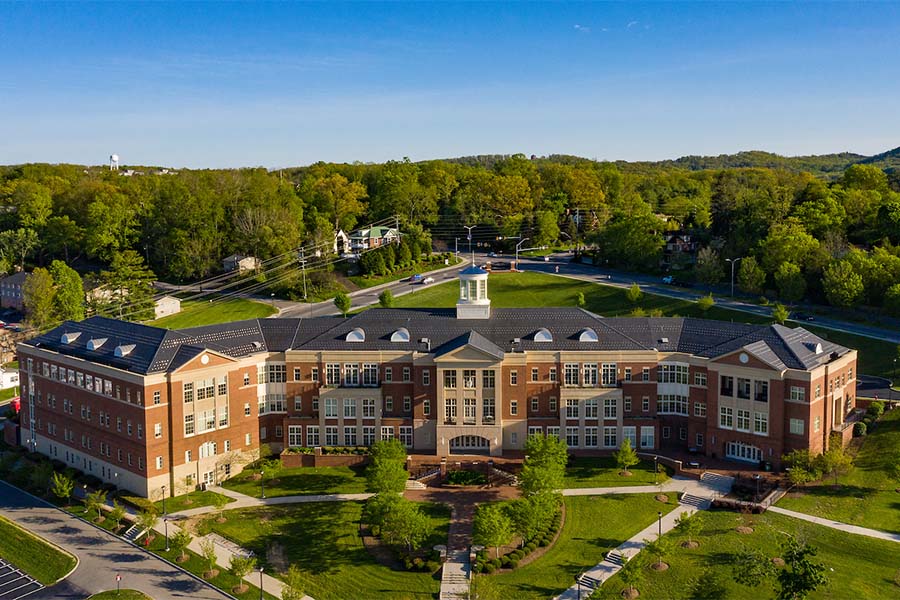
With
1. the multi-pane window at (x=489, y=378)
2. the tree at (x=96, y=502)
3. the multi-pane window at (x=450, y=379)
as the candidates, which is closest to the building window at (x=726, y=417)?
the multi-pane window at (x=489, y=378)

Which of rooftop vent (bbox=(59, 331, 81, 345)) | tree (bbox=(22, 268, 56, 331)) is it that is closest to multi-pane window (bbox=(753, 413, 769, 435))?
rooftop vent (bbox=(59, 331, 81, 345))

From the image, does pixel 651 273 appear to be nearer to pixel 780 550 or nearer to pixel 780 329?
pixel 780 329

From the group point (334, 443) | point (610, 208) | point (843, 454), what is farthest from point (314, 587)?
point (610, 208)

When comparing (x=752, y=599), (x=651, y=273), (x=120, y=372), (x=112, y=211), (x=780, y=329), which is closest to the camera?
(x=752, y=599)

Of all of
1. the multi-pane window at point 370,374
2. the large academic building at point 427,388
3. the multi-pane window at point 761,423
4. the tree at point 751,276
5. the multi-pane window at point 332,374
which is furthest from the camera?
the tree at point 751,276

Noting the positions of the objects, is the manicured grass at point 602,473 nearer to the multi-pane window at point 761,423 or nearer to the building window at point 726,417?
A: the building window at point 726,417

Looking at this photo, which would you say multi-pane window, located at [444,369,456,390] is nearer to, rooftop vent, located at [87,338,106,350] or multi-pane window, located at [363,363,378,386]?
multi-pane window, located at [363,363,378,386]
